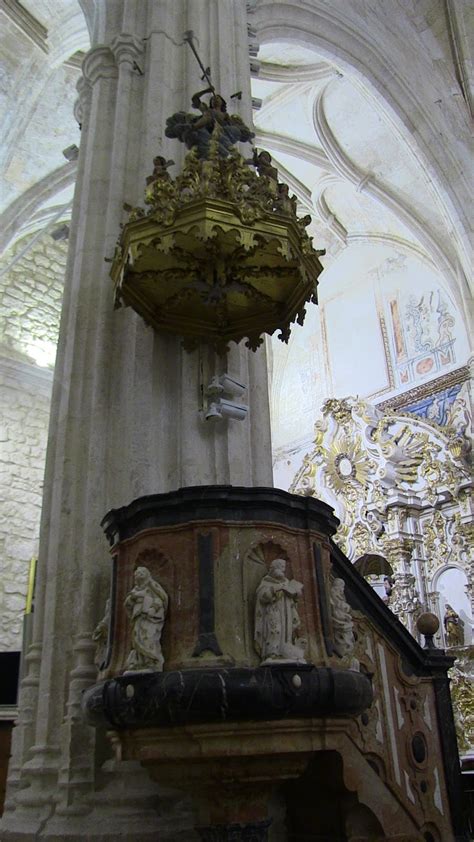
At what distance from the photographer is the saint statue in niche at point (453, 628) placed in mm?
10047

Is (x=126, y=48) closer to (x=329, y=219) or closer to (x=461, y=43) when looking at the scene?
(x=461, y=43)

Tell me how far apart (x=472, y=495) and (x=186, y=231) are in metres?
7.75

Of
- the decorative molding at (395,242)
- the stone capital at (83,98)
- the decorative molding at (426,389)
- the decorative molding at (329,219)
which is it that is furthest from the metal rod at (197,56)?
the decorative molding at (329,219)

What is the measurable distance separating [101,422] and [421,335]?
9.35 m

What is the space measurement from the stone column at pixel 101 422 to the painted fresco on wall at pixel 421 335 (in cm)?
742

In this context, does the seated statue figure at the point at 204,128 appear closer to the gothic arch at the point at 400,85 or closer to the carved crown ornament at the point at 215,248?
the carved crown ornament at the point at 215,248

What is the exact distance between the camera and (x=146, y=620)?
2.92m

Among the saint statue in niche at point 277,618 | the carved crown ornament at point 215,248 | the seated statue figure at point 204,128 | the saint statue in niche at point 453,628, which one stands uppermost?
the seated statue figure at point 204,128

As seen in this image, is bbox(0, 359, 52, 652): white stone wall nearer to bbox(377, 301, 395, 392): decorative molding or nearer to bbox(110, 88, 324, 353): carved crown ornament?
bbox(377, 301, 395, 392): decorative molding

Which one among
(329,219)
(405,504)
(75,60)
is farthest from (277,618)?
(329,219)

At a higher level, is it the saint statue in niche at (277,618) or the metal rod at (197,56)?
the metal rod at (197,56)

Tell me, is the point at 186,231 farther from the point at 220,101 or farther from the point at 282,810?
the point at 282,810

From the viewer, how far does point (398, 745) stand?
13.0ft

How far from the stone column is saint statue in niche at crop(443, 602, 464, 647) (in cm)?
647
